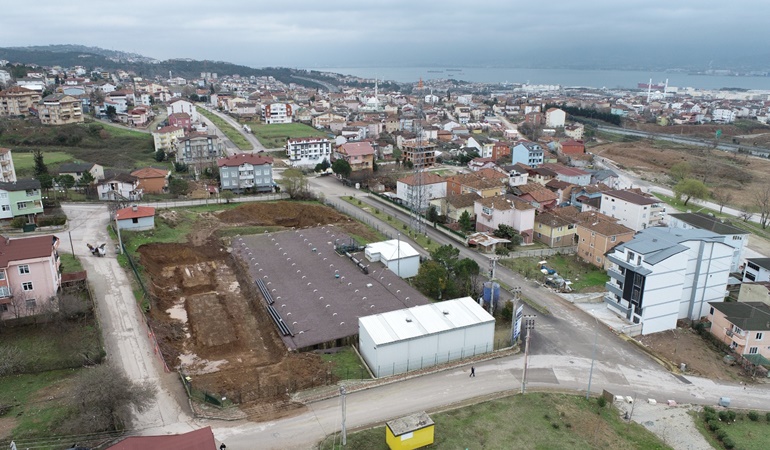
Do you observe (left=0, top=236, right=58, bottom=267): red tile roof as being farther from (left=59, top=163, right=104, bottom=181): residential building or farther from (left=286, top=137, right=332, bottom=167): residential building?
(left=286, top=137, right=332, bottom=167): residential building

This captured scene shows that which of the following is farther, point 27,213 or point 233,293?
point 27,213

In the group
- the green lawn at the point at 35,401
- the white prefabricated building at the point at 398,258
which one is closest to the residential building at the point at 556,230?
the white prefabricated building at the point at 398,258

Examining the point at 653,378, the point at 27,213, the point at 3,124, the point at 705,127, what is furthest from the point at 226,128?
the point at 705,127

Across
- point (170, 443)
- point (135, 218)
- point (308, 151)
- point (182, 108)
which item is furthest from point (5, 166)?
point (182, 108)

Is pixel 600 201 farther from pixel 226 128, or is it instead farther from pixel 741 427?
pixel 226 128

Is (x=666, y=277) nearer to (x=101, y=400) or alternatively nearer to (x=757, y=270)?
(x=757, y=270)

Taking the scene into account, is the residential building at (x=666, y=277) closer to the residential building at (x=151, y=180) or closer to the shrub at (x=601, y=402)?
the shrub at (x=601, y=402)
